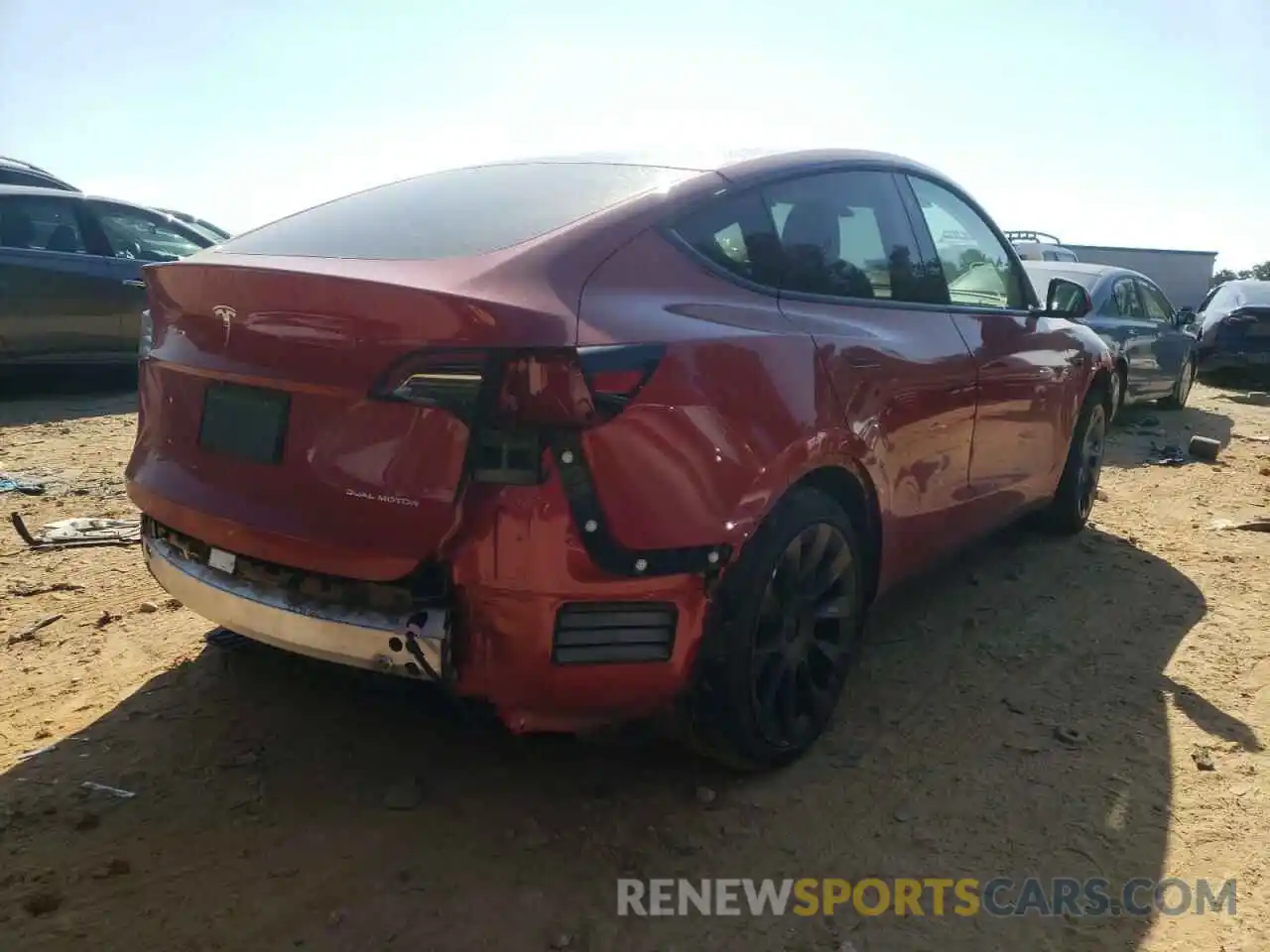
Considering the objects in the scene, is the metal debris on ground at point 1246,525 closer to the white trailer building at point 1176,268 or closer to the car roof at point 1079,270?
the car roof at point 1079,270

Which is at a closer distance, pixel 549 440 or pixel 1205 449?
pixel 549 440

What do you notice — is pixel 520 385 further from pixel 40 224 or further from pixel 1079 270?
pixel 1079 270

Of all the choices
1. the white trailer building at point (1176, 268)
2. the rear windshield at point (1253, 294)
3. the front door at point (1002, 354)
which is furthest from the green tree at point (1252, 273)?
the front door at point (1002, 354)

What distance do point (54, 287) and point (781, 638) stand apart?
6637 millimetres

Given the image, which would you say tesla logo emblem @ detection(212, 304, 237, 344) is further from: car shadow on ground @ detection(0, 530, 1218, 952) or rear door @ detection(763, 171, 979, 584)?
rear door @ detection(763, 171, 979, 584)

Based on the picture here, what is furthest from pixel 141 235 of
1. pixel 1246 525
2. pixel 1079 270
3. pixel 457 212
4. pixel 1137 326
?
pixel 1137 326

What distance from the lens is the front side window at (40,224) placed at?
7078 millimetres

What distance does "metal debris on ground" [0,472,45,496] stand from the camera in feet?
16.5

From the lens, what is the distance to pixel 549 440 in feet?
6.72

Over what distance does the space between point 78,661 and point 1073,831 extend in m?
2.99

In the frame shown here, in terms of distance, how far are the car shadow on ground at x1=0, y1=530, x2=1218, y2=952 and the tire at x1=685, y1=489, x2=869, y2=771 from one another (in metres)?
0.17

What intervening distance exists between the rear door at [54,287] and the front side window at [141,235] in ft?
0.62

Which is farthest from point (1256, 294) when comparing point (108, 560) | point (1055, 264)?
point (108, 560)

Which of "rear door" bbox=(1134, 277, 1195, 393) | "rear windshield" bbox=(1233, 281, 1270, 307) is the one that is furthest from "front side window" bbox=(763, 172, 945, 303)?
"rear windshield" bbox=(1233, 281, 1270, 307)
